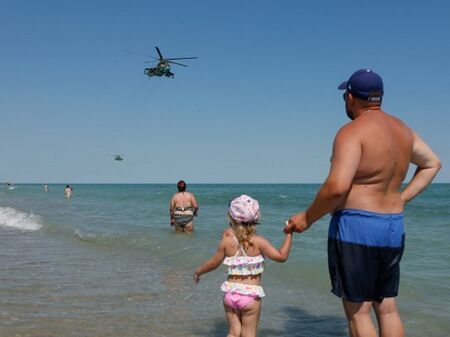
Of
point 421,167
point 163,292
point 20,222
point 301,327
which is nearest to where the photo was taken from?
point 421,167

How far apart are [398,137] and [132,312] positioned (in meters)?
3.71

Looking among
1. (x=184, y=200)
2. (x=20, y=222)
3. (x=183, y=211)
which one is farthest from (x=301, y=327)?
(x=20, y=222)

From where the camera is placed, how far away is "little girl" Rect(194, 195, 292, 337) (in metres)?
3.90

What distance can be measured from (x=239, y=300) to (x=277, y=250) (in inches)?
20.5

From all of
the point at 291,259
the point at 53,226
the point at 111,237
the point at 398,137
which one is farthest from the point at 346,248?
the point at 53,226

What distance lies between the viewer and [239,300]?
393cm

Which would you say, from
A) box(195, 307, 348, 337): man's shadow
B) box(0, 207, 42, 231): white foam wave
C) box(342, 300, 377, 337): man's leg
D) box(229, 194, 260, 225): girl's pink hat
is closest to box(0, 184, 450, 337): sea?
box(195, 307, 348, 337): man's shadow

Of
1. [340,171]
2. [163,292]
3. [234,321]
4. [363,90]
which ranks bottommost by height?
[163,292]

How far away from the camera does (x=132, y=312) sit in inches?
214

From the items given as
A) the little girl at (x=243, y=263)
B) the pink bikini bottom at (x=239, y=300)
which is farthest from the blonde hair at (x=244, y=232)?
the pink bikini bottom at (x=239, y=300)

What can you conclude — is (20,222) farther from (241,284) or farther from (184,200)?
(241,284)

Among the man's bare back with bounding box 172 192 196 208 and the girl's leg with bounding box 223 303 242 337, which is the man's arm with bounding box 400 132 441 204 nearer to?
the girl's leg with bounding box 223 303 242 337

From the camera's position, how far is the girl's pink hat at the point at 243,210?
387cm

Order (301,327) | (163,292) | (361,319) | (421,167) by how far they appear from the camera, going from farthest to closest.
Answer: (163,292) < (301,327) < (421,167) < (361,319)
